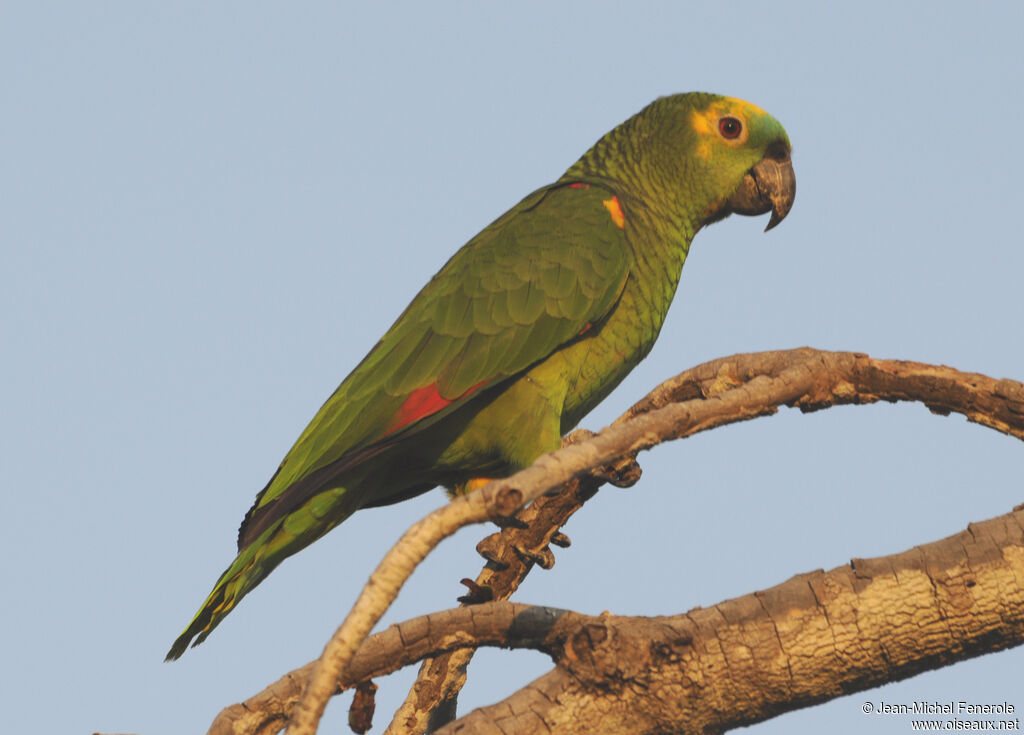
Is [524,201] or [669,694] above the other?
[524,201]

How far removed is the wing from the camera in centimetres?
450

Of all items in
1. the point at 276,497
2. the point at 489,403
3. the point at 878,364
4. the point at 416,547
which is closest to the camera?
the point at 416,547

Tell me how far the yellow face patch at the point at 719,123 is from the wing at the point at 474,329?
2.71ft

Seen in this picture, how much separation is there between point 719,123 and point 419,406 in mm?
2703

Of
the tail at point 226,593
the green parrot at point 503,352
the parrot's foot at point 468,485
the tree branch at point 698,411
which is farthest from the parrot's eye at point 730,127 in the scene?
the tail at point 226,593

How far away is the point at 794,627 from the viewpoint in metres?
3.03

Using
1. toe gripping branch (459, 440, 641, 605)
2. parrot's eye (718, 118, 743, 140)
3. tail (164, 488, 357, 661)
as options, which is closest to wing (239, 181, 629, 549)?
tail (164, 488, 357, 661)

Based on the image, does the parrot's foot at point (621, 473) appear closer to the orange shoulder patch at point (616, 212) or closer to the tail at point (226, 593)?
the orange shoulder patch at point (616, 212)

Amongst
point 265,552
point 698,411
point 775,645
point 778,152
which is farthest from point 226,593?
point 778,152

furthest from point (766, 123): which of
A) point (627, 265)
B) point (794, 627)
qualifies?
point (794, 627)

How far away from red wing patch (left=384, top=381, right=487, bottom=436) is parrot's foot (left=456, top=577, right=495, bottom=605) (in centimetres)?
79

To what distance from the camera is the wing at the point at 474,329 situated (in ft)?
14.8

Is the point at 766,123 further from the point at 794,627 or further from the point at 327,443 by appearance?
the point at 794,627

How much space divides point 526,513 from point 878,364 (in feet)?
5.55
